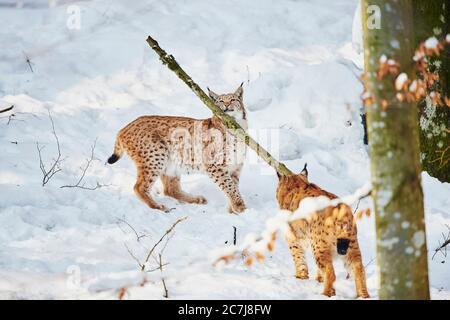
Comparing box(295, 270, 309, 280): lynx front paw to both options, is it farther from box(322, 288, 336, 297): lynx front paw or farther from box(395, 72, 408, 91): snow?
box(395, 72, 408, 91): snow

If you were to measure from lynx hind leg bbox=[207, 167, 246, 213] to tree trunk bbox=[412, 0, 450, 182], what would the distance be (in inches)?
76.7

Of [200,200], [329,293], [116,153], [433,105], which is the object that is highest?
[433,105]

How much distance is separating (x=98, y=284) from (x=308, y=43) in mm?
8013

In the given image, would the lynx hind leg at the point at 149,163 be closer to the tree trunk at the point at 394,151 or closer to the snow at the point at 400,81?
the tree trunk at the point at 394,151

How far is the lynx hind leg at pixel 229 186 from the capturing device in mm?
7246

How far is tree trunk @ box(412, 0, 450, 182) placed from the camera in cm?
714

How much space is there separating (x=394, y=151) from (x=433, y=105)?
13.6 feet

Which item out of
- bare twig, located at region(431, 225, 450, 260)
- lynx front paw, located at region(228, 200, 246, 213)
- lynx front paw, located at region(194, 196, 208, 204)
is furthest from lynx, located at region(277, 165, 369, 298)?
lynx front paw, located at region(194, 196, 208, 204)

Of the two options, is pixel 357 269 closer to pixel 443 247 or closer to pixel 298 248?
pixel 298 248

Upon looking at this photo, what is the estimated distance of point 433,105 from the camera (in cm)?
730

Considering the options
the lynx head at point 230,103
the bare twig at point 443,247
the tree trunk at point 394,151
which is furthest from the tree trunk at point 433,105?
the tree trunk at point 394,151

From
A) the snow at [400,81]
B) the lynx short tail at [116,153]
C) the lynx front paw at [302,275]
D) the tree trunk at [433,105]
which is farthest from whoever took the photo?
the lynx short tail at [116,153]

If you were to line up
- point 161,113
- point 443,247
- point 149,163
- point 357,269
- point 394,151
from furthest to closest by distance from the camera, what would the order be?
point 161,113 < point 149,163 < point 443,247 < point 357,269 < point 394,151

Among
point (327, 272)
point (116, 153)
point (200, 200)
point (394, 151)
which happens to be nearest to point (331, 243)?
point (327, 272)
